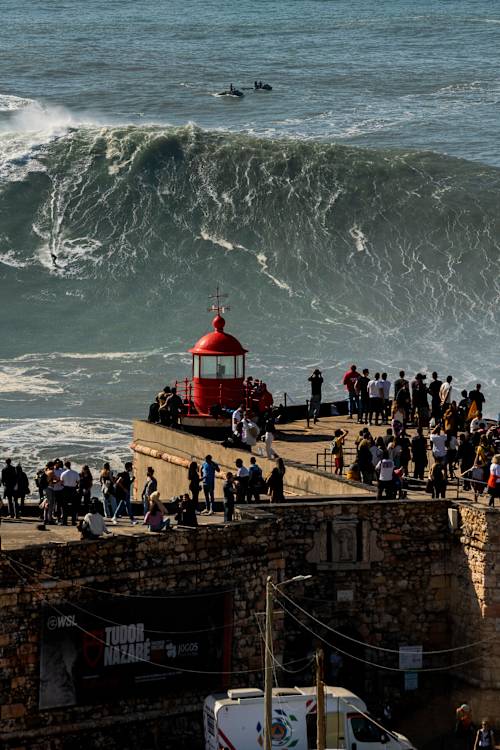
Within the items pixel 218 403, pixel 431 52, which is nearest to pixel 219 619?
pixel 218 403

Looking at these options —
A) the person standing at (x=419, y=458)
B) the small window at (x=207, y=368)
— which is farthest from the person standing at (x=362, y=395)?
the person standing at (x=419, y=458)

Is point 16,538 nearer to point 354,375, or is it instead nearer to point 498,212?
point 354,375

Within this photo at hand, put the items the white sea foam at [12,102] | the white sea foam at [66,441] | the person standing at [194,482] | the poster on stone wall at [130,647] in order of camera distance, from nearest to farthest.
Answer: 1. the poster on stone wall at [130,647]
2. the person standing at [194,482]
3. the white sea foam at [66,441]
4. the white sea foam at [12,102]

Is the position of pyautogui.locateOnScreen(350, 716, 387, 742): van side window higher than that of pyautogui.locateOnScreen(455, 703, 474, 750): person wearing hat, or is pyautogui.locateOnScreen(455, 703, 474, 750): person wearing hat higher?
pyautogui.locateOnScreen(350, 716, 387, 742): van side window

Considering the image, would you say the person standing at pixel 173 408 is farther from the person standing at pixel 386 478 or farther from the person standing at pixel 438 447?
the person standing at pixel 386 478

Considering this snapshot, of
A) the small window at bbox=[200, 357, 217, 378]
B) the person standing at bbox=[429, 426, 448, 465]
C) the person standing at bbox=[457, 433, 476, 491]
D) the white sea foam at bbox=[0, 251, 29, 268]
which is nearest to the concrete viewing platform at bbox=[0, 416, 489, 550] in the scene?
the person standing at bbox=[457, 433, 476, 491]

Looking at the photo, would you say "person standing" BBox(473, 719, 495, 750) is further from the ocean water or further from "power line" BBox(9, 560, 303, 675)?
the ocean water
